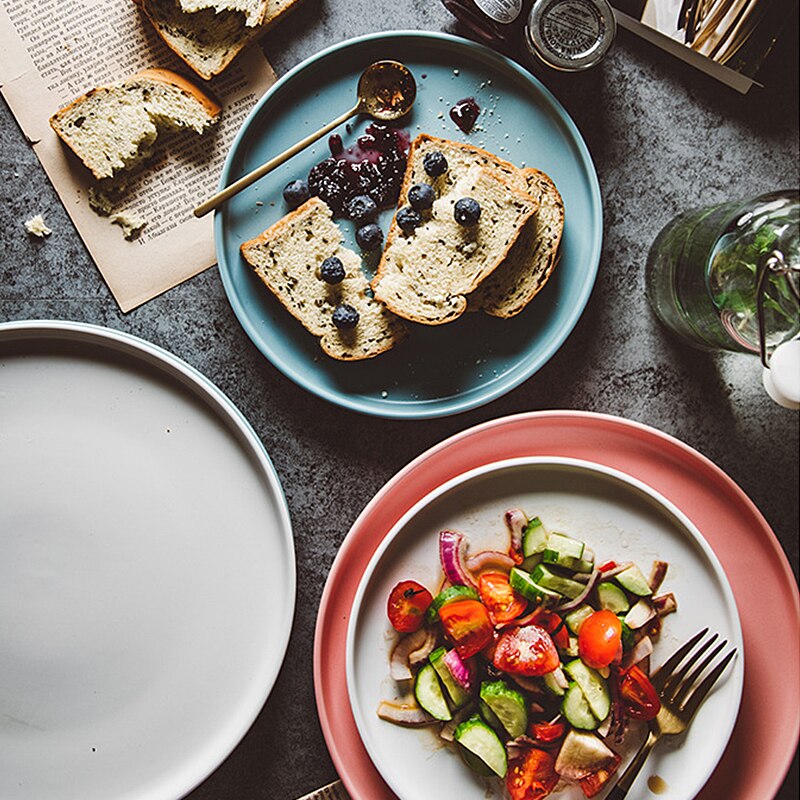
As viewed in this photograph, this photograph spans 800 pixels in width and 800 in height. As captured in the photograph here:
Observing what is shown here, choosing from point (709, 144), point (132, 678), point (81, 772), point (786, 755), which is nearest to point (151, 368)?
point (132, 678)

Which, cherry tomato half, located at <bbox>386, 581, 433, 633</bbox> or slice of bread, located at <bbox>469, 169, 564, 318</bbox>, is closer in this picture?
cherry tomato half, located at <bbox>386, 581, 433, 633</bbox>

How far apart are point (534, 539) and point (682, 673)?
34 cm

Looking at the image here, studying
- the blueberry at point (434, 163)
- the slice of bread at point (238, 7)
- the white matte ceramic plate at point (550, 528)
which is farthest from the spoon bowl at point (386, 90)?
the white matte ceramic plate at point (550, 528)

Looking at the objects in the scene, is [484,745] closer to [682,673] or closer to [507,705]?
[507,705]

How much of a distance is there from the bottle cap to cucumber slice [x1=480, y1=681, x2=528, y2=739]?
67cm

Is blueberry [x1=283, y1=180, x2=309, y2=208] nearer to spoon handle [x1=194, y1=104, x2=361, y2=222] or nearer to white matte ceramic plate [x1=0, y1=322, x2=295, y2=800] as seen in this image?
spoon handle [x1=194, y1=104, x2=361, y2=222]

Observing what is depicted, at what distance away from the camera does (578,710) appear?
4.57ft

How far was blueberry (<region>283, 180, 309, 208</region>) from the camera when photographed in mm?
1507

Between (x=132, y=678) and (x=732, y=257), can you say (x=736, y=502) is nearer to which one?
(x=732, y=257)

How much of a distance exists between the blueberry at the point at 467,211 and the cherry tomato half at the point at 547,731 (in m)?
0.90

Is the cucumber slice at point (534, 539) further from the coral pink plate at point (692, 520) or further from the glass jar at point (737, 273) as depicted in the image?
the glass jar at point (737, 273)

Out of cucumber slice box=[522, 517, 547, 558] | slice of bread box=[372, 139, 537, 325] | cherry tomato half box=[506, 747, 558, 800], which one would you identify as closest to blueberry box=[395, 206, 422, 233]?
slice of bread box=[372, 139, 537, 325]

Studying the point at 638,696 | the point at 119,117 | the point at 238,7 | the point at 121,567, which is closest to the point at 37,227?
the point at 119,117

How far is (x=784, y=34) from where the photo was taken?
1538 mm
